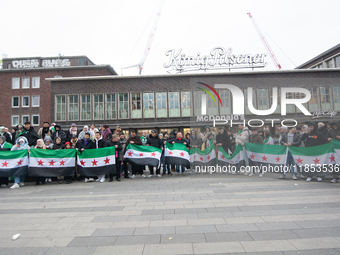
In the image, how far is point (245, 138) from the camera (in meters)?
12.6

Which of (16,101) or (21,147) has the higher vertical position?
(16,101)

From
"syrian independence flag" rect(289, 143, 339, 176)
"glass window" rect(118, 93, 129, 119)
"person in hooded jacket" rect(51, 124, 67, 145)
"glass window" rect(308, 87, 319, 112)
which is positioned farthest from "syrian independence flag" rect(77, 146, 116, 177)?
"glass window" rect(118, 93, 129, 119)

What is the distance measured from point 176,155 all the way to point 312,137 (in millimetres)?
5852

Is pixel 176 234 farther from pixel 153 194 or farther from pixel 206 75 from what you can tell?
pixel 206 75

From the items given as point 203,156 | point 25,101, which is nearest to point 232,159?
point 203,156

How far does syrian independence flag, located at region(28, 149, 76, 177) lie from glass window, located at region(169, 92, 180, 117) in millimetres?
25085

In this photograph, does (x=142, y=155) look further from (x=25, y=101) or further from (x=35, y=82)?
(x=25, y=101)

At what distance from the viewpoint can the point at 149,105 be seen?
3647cm

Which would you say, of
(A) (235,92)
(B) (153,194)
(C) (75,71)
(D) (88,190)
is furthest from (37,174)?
(C) (75,71)

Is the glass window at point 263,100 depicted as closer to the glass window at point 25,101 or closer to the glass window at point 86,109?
the glass window at point 86,109

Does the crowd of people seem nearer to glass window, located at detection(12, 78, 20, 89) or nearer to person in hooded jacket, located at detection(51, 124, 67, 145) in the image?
person in hooded jacket, located at detection(51, 124, 67, 145)

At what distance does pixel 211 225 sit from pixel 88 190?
5704 mm

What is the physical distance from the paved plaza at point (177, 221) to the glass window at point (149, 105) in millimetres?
27988

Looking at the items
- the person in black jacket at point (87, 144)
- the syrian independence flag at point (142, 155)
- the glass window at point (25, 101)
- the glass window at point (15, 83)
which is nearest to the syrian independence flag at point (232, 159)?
the syrian independence flag at point (142, 155)
